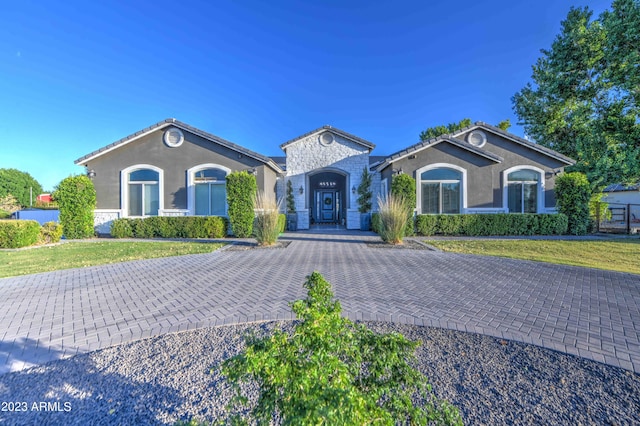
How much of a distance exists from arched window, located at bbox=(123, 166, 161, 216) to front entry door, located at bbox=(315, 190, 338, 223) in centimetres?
1089

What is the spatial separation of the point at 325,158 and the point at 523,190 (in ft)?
35.8

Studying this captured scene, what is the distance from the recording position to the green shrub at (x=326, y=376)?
1104 millimetres

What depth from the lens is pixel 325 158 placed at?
17219 mm

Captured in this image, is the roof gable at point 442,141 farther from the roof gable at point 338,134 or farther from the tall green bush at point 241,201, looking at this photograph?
the tall green bush at point 241,201

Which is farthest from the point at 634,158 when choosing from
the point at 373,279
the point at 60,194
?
the point at 60,194

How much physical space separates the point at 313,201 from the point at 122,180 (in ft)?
39.3

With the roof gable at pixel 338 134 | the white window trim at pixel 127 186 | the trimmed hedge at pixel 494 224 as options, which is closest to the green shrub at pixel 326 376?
the trimmed hedge at pixel 494 224

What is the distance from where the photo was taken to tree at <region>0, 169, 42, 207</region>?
140 ft

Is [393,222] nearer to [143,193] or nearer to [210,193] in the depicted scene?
[210,193]

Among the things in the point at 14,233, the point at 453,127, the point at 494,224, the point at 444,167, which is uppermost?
the point at 453,127

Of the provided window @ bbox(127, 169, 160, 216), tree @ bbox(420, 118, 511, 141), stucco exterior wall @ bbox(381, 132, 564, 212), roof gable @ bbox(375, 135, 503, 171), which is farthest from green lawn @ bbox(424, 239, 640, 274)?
tree @ bbox(420, 118, 511, 141)

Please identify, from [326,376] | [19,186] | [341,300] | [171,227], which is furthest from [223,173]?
[19,186]

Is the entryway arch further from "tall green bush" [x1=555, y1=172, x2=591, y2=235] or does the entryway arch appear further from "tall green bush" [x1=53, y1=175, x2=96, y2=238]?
"tall green bush" [x1=53, y1=175, x2=96, y2=238]

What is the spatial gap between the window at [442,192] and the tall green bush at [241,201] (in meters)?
8.64
